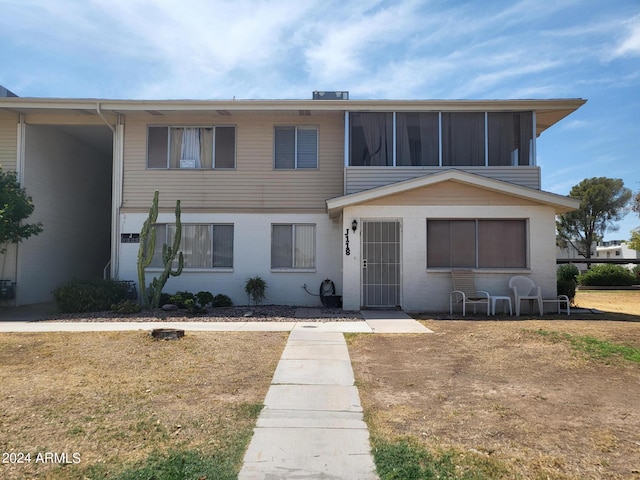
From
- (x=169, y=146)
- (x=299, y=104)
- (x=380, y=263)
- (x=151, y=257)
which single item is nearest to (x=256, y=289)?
(x=151, y=257)

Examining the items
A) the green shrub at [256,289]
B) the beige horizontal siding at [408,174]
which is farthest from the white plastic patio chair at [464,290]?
the green shrub at [256,289]

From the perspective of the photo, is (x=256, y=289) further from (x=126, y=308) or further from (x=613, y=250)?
(x=613, y=250)

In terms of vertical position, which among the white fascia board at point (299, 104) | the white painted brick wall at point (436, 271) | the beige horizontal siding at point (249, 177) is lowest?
the white painted brick wall at point (436, 271)

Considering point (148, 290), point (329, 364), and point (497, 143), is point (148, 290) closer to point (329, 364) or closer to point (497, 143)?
point (329, 364)

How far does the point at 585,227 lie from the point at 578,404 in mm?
41961

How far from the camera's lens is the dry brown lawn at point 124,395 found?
3867mm

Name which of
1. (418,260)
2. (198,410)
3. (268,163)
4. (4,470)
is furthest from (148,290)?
(4,470)

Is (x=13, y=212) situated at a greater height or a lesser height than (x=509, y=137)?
lesser

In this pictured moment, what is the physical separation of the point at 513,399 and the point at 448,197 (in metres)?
7.66

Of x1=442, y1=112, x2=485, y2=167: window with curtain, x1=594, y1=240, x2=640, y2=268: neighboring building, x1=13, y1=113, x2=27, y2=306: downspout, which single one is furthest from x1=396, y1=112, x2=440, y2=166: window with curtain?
x1=594, y1=240, x2=640, y2=268: neighboring building

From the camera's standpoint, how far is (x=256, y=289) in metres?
13.3

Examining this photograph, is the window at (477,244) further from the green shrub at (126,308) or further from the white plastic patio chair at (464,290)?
the green shrub at (126,308)

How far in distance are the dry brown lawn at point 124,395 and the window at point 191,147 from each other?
7099 millimetres

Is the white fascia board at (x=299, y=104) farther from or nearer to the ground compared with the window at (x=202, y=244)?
farther from the ground
